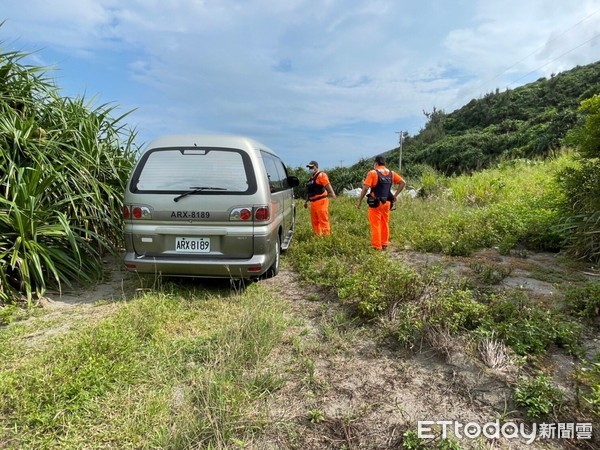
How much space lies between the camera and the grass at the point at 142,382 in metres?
1.97

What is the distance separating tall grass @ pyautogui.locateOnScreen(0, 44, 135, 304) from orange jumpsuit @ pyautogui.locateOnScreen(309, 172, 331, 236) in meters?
3.53

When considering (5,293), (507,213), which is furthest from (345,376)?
(507,213)

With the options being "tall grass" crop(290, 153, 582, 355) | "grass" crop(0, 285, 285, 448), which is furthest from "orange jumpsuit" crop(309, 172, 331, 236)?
"grass" crop(0, 285, 285, 448)

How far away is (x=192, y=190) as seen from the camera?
12.8 feet

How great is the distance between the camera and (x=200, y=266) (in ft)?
12.6

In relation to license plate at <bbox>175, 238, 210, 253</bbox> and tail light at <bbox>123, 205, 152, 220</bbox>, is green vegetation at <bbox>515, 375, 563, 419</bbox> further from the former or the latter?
tail light at <bbox>123, 205, 152, 220</bbox>

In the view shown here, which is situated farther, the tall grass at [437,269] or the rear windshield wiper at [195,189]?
the rear windshield wiper at [195,189]

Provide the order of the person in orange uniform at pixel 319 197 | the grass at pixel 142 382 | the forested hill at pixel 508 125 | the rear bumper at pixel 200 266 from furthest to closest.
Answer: the forested hill at pixel 508 125
the person in orange uniform at pixel 319 197
the rear bumper at pixel 200 266
the grass at pixel 142 382

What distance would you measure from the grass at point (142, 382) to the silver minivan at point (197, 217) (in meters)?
0.62

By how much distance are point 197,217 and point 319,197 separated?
3558 mm

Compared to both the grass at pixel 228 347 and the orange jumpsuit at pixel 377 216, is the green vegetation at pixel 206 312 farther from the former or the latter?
the orange jumpsuit at pixel 377 216

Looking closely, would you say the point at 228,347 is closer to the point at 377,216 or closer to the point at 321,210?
the point at 377,216

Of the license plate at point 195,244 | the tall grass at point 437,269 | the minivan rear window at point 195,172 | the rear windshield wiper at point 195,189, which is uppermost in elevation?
the minivan rear window at point 195,172

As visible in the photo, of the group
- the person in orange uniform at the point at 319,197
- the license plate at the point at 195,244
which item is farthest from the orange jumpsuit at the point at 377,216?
the license plate at the point at 195,244
